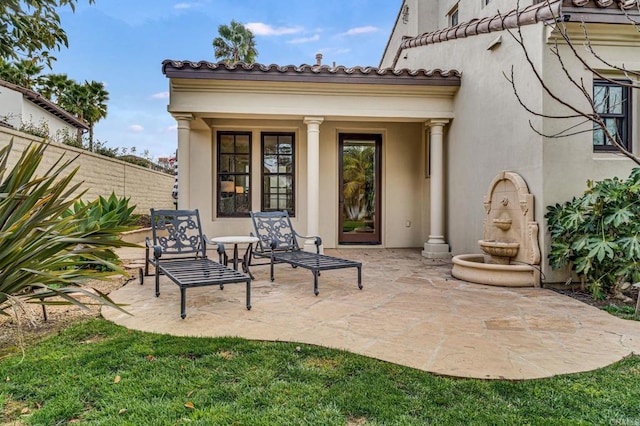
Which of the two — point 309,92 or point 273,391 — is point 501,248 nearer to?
point 273,391

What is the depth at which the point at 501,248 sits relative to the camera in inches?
209

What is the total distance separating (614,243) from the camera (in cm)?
414

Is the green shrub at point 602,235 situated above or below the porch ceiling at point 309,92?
below

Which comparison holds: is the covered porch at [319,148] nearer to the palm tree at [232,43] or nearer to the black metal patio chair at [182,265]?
the black metal patio chair at [182,265]

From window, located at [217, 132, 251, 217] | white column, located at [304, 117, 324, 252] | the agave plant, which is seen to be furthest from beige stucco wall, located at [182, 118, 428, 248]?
the agave plant

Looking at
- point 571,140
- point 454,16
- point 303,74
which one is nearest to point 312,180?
point 303,74

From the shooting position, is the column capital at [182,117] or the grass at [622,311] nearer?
the grass at [622,311]

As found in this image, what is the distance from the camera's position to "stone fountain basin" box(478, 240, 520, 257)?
523cm

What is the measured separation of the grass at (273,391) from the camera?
6.32 feet

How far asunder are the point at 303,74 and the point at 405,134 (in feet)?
10.3

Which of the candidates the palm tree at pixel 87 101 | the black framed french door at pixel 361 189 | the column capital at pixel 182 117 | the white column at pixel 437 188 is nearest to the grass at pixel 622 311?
the white column at pixel 437 188

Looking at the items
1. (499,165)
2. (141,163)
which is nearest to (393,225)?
(499,165)

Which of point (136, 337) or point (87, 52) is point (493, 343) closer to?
point (136, 337)

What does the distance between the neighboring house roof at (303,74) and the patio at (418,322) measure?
3774mm
